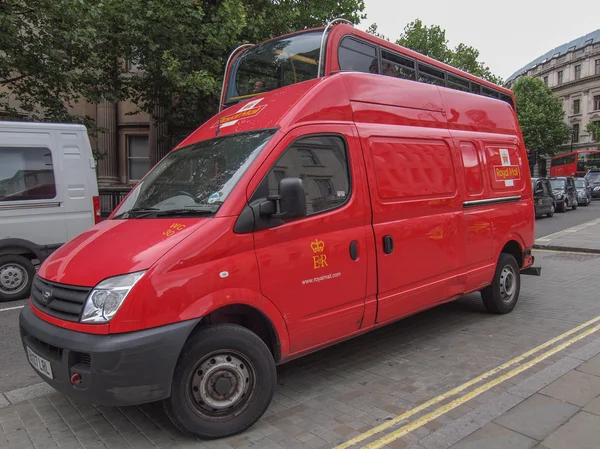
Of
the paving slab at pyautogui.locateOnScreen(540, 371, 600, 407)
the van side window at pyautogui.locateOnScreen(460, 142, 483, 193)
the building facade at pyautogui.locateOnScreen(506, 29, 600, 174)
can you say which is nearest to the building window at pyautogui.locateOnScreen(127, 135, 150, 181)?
the van side window at pyautogui.locateOnScreen(460, 142, 483, 193)

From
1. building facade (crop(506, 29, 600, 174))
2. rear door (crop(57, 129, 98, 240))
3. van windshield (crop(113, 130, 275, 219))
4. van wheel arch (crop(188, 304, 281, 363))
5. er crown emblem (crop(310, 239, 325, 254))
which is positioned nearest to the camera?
van wheel arch (crop(188, 304, 281, 363))

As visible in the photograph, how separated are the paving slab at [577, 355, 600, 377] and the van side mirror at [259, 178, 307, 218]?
9.50 feet

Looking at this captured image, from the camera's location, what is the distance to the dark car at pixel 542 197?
65.9 feet

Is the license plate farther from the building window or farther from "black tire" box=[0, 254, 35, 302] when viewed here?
the building window

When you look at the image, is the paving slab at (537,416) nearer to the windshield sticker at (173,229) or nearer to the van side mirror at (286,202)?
the van side mirror at (286,202)

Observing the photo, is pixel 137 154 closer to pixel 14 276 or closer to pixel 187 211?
pixel 14 276

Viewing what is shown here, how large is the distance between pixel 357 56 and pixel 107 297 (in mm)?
3401

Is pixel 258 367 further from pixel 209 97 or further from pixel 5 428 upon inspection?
pixel 209 97

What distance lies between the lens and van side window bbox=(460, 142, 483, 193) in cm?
526

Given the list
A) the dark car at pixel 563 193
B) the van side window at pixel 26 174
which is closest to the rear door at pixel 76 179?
the van side window at pixel 26 174

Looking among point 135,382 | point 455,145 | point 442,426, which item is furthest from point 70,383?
point 455,145

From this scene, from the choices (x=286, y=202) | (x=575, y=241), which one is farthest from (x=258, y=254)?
(x=575, y=241)

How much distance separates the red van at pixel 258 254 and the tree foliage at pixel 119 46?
8154mm

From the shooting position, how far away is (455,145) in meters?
5.14
